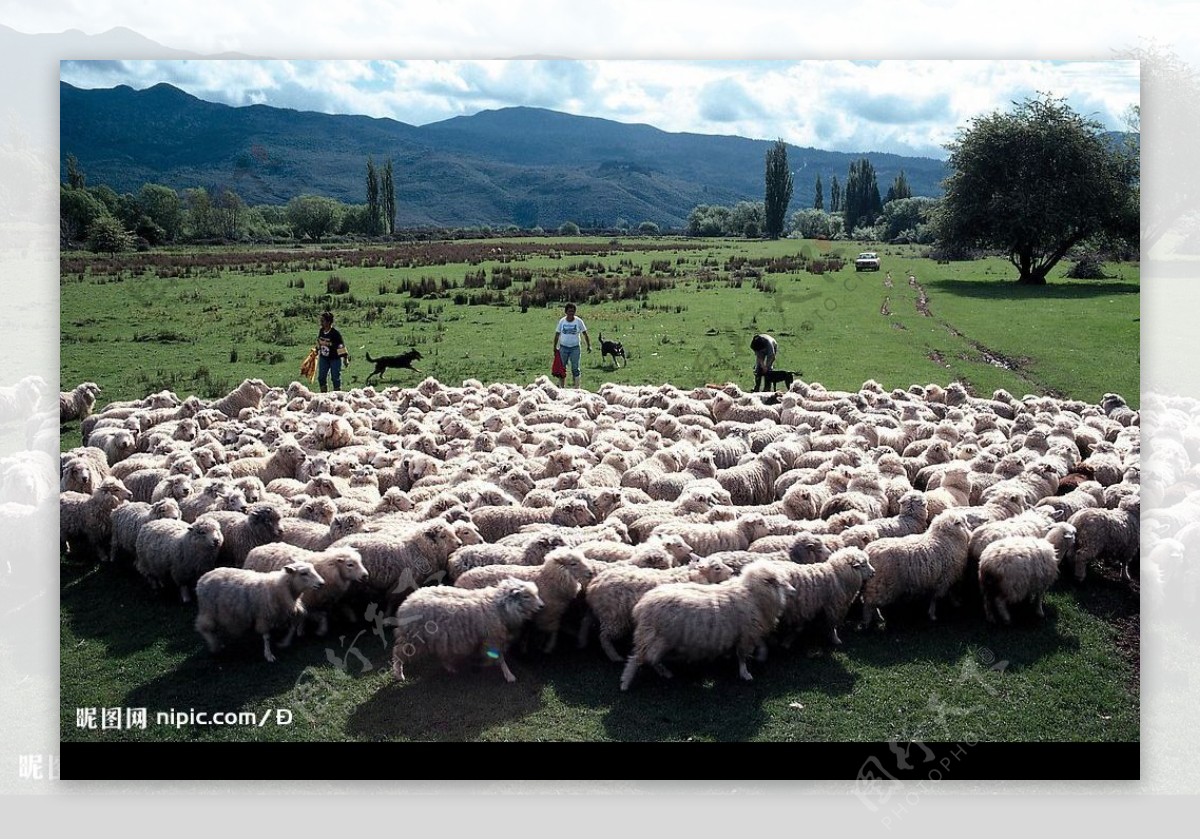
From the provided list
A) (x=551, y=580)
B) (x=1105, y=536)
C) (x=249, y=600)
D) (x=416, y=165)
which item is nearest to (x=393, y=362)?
(x=249, y=600)

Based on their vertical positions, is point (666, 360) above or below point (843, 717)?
above

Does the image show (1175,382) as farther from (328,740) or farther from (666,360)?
(328,740)

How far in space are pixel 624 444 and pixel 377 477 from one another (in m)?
4.12

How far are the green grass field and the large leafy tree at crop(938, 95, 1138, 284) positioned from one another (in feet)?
7.47

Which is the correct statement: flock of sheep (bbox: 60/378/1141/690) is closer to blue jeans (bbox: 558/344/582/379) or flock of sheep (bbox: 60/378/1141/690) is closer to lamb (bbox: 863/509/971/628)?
lamb (bbox: 863/509/971/628)

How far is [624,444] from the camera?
1608 cm

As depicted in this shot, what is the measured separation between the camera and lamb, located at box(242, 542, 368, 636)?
10.4 metres

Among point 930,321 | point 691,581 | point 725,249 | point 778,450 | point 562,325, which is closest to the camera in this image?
point 691,581

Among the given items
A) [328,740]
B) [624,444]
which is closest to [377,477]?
[624,444]

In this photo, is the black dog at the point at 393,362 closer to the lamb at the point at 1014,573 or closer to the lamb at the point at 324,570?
the lamb at the point at 324,570

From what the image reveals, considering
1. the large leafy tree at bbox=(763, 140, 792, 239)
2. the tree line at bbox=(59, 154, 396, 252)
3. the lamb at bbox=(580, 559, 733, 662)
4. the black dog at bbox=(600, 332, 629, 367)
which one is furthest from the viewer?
the large leafy tree at bbox=(763, 140, 792, 239)

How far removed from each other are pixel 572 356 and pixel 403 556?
13326 millimetres

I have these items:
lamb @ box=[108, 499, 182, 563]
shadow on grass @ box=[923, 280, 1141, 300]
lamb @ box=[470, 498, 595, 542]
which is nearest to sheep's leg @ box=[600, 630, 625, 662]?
lamb @ box=[470, 498, 595, 542]

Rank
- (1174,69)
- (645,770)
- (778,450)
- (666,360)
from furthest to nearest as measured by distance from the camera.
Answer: (666,360)
(778,450)
(1174,69)
(645,770)
